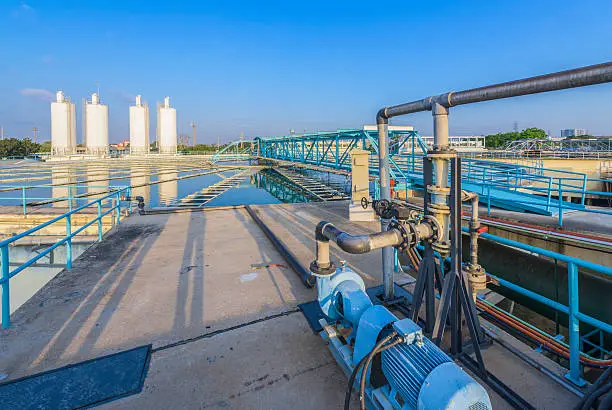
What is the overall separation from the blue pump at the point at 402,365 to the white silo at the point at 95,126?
54.2m

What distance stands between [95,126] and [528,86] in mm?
57639

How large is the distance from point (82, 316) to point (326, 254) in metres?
2.77

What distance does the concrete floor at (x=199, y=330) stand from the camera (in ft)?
→ 7.46

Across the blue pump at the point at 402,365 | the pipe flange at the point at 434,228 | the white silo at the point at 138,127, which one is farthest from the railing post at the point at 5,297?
the white silo at the point at 138,127

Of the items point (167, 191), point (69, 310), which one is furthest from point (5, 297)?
point (167, 191)

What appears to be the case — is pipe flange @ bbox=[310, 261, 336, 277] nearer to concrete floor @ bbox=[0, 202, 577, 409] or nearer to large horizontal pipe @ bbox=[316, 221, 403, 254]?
large horizontal pipe @ bbox=[316, 221, 403, 254]

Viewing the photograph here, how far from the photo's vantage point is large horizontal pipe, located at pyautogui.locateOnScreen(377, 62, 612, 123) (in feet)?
5.10

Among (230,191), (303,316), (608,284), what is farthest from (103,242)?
(230,191)

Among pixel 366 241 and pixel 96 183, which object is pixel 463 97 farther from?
pixel 96 183

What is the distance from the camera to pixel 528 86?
1874 mm

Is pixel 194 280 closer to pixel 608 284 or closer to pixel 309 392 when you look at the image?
pixel 309 392

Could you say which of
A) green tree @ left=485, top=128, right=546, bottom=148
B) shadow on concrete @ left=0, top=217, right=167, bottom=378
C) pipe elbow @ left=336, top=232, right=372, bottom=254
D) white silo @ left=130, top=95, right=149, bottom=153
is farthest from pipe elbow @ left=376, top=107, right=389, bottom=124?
green tree @ left=485, top=128, right=546, bottom=148

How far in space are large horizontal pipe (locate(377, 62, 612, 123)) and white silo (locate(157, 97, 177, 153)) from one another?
59626 millimetres

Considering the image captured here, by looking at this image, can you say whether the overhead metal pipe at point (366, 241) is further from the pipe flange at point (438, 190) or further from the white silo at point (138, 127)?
the white silo at point (138, 127)
